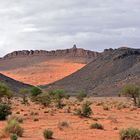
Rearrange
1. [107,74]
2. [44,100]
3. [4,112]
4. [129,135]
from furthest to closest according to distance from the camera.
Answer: [107,74], [44,100], [4,112], [129,135]

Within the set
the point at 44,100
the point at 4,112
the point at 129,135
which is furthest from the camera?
the point at 44,100

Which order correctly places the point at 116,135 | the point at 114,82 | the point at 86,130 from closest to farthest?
the point at 116,135, the point at 86,130, the point at 114,82

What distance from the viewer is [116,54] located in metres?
180

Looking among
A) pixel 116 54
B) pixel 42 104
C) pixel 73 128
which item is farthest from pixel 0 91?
pixel 116 54

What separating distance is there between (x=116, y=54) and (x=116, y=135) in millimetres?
151125

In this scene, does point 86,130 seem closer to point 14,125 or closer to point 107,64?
point 14,125

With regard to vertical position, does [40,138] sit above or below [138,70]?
below

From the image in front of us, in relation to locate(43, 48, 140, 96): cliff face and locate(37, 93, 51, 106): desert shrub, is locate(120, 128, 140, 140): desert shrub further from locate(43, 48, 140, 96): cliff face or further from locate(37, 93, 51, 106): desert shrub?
locate(43, 48, 140, 96): cliff face

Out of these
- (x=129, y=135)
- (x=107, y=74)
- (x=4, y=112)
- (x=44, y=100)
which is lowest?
(x=129, y=135)

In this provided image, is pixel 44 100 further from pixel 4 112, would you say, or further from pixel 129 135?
pixel 129 135

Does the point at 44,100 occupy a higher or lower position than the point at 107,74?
lower

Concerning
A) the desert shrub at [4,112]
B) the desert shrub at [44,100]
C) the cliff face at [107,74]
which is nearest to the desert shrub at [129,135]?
the desert shrub at [4,112]

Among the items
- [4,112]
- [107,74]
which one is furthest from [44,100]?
[107,74]

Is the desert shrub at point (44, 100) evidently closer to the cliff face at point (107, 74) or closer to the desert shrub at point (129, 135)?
the desert shrub at point (129, 135)
